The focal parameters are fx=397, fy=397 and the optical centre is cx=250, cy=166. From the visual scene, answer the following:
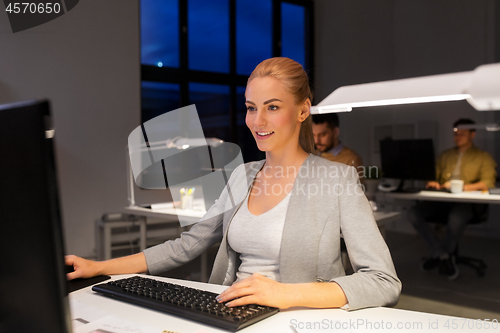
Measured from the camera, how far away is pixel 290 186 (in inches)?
48.8

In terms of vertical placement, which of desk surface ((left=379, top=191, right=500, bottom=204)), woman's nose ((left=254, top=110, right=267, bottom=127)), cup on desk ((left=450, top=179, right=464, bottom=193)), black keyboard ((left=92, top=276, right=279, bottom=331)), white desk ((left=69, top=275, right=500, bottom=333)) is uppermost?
woman's nose ((left=254, top=110, right=267, bottom=127))

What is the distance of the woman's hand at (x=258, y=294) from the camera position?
83 centimetres

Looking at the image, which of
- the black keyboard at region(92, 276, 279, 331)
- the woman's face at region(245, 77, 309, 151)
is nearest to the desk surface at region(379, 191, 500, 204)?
the woman's face at region(245, 77, 309, 151)

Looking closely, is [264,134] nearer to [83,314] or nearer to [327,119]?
[83,314]

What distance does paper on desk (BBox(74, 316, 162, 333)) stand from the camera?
2.46 ft

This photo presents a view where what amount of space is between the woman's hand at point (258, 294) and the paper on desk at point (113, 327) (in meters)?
0.16

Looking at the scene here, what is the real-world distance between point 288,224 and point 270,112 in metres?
0.35

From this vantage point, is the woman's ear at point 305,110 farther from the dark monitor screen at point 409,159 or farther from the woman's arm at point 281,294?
the dark monitor screen at point 409,159

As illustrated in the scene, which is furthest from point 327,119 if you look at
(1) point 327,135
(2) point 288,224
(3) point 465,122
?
(2) point 288,224

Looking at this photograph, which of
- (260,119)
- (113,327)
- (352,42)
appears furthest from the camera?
(352,42)

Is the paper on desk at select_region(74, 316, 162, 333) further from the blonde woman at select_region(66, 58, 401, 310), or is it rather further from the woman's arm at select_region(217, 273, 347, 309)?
the blonde woman at select_region(66, 58, 401, 310)

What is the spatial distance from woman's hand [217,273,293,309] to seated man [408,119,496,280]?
326 cm

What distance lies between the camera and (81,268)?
109 cm

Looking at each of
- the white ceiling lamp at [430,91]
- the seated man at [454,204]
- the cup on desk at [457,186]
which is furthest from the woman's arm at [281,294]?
the seated man at [454,204]
